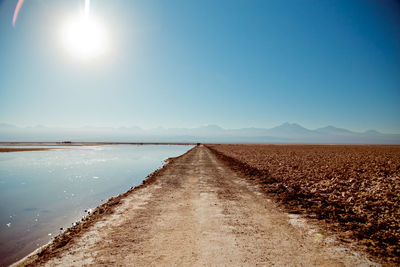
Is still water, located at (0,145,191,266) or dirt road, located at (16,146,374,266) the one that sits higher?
dirt road, located at (16,146,374,266)

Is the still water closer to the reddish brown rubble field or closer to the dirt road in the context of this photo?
the dirt road

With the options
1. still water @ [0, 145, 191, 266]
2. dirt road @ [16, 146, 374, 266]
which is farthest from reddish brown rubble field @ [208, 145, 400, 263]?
still water @ [0, 145, 191, 266]

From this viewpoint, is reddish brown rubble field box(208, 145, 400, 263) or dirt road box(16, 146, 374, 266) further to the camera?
reddish brown rubble field box(208, 145, 400, 263)

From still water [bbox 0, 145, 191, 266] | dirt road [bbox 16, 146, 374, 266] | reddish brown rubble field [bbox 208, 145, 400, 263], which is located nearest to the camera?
dirt road [bbox 16, 146, 374, 266]

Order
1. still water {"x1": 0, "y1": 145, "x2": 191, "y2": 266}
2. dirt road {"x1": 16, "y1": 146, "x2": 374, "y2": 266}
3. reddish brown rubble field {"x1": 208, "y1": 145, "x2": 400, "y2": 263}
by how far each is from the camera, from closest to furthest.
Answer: dirt road {"x1": 16, "y1": 146, "x2": 374, "y2": 266} → reddish brown rubble field {"x1": 208, "y1": 145, "x2": 400, "y2": 263} → still water {"x1": 0, "y1": 145, "x2": 191, "y2": 266}

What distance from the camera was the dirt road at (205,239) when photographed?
5.16 meters

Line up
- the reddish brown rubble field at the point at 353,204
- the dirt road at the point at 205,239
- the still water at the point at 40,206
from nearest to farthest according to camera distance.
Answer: the dirt road at the point at 205,239 → the reddish brown rubble field at the point at 353,204 → the still water at the point at 40,206

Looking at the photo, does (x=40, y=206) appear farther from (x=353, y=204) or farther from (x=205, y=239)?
(x=353, y=204)

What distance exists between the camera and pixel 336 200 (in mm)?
10281

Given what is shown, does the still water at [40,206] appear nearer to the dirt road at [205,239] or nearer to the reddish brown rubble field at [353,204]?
the dirt road at [205,239]

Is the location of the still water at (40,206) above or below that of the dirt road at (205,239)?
below

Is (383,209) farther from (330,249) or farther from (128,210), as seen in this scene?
(128,210)

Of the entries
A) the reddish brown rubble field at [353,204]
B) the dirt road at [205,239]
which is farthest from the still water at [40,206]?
the reddish brown rubble field at [353,204]

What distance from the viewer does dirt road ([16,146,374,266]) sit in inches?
203
